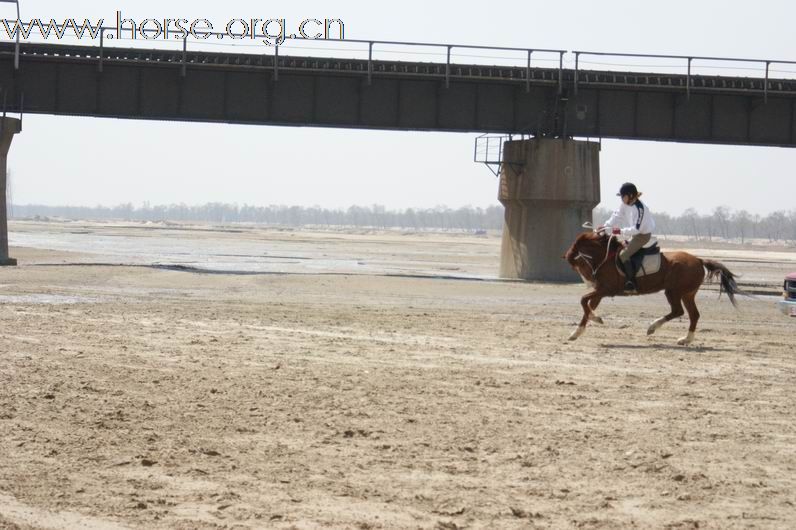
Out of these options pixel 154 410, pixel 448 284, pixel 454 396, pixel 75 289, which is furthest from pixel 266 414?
pixel 448 284

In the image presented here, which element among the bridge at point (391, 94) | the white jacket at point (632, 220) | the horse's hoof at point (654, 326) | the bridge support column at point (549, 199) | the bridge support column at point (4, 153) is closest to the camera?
the white jacket at point (632, 220)

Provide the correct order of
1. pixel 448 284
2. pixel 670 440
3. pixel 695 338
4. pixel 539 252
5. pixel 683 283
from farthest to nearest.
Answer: pixel 539 252 < pixel 448 284 < pixel 695 338 < pixel 683 283 < pixel 670 440

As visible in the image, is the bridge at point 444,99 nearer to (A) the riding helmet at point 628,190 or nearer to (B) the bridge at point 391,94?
(B) the bridge at point 391,94

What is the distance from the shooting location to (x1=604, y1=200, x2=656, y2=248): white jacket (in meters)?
19.0

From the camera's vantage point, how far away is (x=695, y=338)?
20.7 metres

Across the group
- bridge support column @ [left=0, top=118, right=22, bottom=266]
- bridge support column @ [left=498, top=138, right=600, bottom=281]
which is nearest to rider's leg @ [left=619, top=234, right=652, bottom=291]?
bridge support column @ [left=498, top=138, right=600, bottom=281]

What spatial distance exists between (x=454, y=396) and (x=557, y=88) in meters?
31.9

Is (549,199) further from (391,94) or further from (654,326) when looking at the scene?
(654,326)

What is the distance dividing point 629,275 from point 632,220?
0.84 m

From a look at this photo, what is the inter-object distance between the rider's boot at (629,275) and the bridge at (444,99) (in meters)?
23.3

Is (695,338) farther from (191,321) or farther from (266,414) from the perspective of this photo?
(266,414)

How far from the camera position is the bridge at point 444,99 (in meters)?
43.3

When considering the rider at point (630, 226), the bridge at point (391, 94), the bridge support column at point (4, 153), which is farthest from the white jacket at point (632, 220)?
the bridge support column at point (4, 153)

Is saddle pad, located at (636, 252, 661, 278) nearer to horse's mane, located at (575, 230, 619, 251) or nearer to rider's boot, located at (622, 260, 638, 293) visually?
rider's boot, located at (622, 260, 638, 293)
